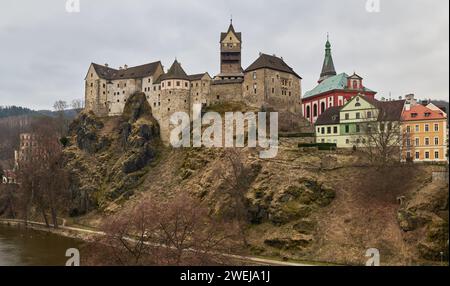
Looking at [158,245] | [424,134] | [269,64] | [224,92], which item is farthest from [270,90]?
[158,245]

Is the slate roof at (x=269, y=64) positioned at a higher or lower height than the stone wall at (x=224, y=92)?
higher

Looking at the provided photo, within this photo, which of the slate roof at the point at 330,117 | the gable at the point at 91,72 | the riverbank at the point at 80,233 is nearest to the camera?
the riverbank at the point at 80,233

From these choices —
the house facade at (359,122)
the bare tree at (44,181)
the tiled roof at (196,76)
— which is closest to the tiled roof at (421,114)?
the house facade at (359,122)

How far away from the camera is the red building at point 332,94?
64875 mm

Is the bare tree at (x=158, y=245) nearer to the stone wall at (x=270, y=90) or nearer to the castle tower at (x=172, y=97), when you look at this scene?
the stone wall at (x=270, y=90)

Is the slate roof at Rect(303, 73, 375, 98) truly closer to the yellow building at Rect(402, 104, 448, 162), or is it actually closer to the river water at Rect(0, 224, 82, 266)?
the yellow building at Rect(402, 104, 448, 162)

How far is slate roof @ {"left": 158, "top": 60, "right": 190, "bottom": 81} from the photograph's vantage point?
230 ft

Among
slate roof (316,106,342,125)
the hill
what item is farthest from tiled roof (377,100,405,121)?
slate roof (316,106,342,125)

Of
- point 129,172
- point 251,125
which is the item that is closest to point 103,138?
point 129,172

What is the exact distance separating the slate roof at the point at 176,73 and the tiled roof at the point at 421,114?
3419 centimetres

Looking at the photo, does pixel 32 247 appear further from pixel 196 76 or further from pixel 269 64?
pixel 269 64

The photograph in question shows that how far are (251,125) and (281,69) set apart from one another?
12.7 m

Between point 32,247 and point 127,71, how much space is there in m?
38.5
